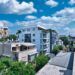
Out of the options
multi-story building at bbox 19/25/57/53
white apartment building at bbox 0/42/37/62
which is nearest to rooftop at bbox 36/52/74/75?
white apartment building at bbox 0/42/37/62

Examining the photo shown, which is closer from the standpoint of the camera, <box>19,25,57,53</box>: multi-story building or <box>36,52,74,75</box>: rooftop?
<box>36,52,74,75</box>: rooftop

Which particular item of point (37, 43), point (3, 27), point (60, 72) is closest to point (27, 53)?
point (37, 43)

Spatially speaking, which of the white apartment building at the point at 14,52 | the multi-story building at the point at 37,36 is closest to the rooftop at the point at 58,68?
the white apartment building at the point at 14,52

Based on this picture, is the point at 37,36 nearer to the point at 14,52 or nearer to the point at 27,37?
the point at 27,37

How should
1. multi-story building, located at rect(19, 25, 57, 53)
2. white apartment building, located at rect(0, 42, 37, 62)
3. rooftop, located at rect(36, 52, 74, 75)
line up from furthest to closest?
1. multi-story building, located at rect(19, 25, 57, 53)
2. white apartment building, located at rect(0, 42, 37, 62)
3. rooftop, located at rect(36, 52, 74, 75)

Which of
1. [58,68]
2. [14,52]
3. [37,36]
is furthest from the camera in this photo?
[37,36]

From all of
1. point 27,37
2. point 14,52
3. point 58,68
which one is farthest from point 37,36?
point 58,68

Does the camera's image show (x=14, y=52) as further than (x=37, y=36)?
No

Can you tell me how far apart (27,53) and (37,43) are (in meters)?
13.5

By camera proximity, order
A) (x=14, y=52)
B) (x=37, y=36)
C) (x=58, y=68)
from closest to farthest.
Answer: (x=58, y=68), (x=14, y=52), (x=37, y=36)

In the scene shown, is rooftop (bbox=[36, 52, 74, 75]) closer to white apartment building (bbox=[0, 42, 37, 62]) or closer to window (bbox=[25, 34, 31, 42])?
white apartment building (bbox=[0, 42, 37, 62])

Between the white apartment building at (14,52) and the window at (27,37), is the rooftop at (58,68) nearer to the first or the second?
the white apartment building at (14,52)

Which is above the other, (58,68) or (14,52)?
(14,52)

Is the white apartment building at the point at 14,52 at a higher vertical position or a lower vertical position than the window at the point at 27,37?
lower
